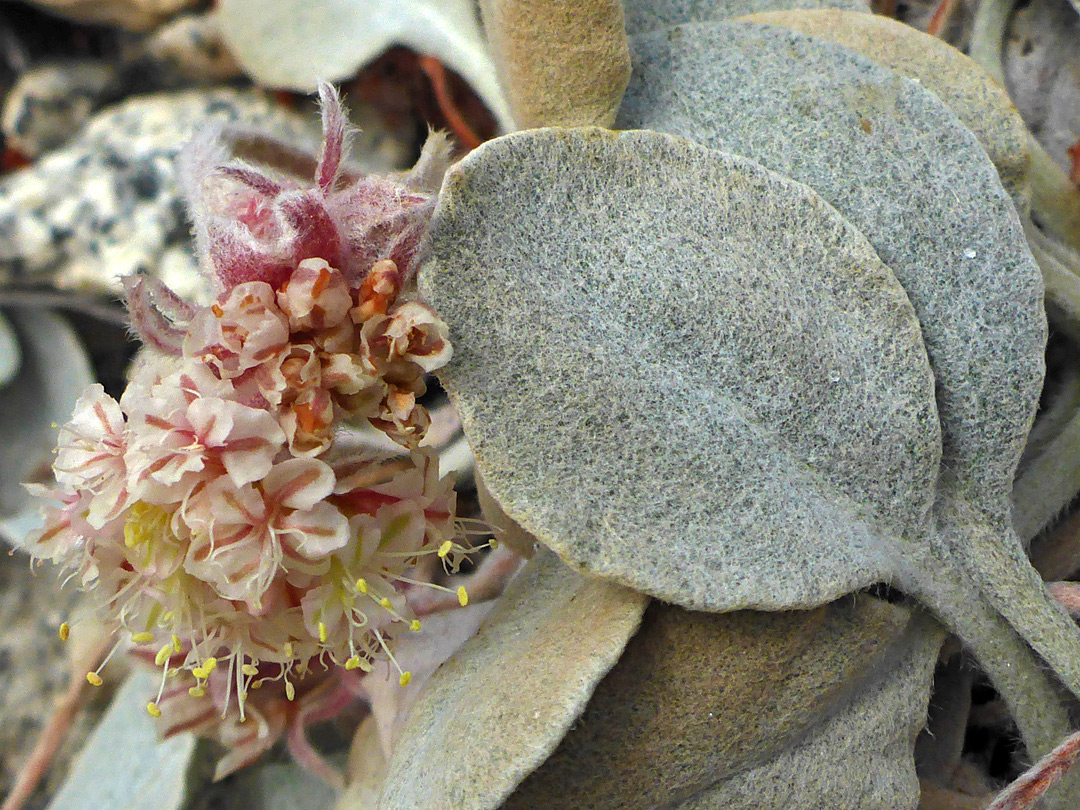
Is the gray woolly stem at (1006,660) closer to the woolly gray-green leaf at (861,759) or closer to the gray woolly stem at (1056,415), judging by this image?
the woolly gray-green leaf at (861,759)

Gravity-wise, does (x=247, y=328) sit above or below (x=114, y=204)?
above

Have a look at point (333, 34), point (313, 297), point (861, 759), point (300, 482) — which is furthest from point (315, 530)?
point (333, 34)

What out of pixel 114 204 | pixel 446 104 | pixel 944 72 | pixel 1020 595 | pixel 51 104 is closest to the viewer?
pixel 1020 595

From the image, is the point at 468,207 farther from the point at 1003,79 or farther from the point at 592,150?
the point at 1003,79

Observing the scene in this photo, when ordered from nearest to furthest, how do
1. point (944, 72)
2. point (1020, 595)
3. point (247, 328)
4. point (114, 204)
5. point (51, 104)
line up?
point (247, 328), point (1020, 595), point (944, 72), point (114, 204), point (51, 104)

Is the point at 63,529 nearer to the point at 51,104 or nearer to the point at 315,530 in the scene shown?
the point at 315,530

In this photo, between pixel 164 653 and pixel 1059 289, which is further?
pixel 1059 289

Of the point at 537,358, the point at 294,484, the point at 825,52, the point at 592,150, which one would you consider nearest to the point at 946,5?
the point at 825,52
